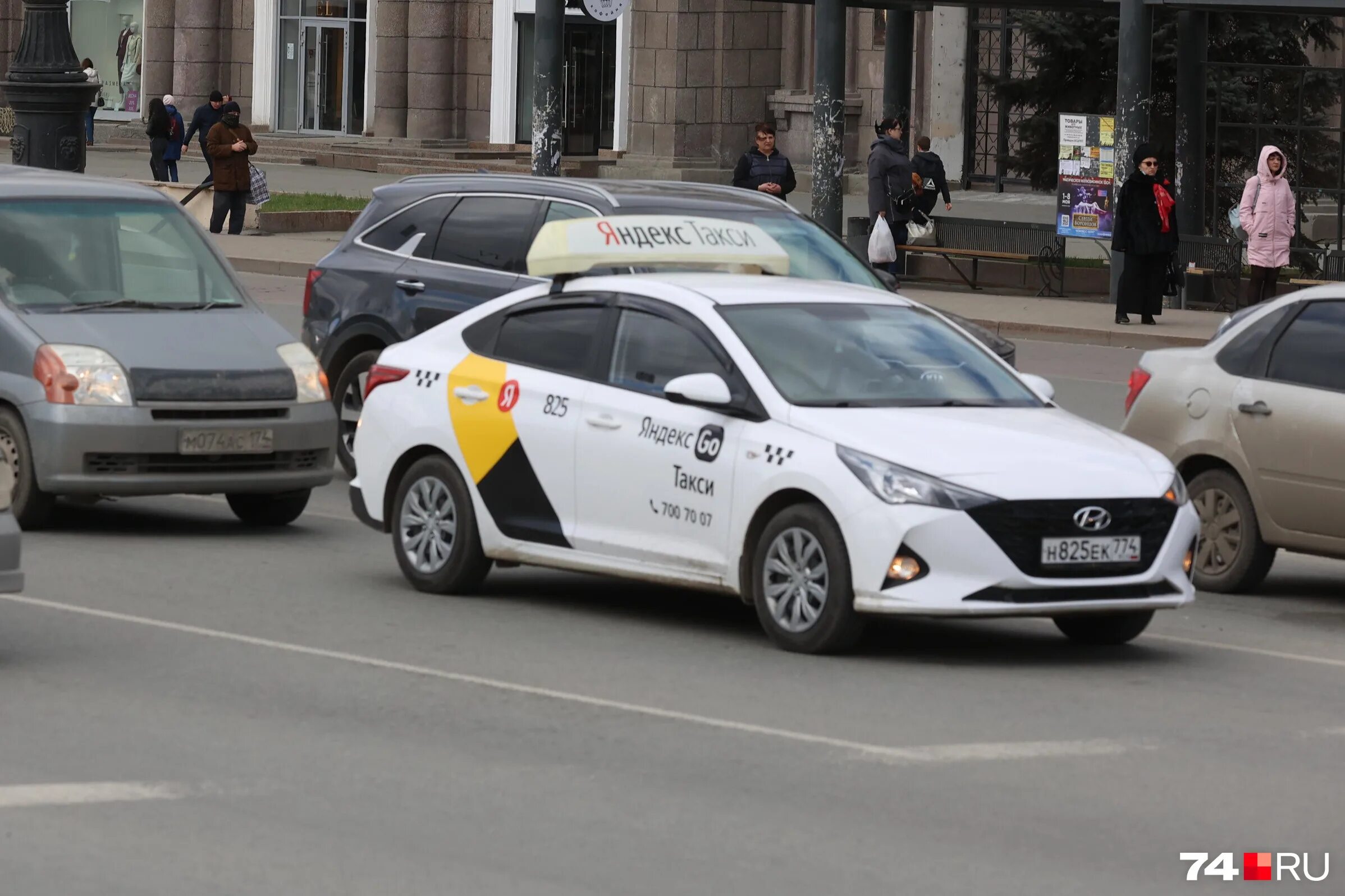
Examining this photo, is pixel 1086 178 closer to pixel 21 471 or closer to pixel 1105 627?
pixel 21 471

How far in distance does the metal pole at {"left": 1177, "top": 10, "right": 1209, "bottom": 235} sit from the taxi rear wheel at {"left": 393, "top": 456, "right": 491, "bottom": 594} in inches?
710

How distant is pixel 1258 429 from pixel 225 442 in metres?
4.92

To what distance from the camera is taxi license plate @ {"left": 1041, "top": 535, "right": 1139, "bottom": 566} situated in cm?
932

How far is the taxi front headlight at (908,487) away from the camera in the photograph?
920 cm

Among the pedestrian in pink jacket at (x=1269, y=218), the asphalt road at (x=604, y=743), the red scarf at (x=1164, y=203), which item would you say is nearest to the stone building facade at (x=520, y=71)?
the red scarf at (x=1164, y=203)

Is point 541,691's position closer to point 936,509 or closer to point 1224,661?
point 936,509

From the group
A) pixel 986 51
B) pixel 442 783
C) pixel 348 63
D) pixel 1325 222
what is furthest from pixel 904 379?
pixel 348 63

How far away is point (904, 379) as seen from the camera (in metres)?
10.2

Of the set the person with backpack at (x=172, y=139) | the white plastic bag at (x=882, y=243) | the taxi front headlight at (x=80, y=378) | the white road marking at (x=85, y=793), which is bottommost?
the white road marking at (x=85, y=793)

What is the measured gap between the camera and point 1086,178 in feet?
93.0

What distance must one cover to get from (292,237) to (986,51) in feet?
50.4

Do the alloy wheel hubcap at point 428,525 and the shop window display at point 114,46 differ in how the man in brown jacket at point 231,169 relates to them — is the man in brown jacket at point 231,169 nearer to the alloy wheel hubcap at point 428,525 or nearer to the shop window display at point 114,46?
the alloy wheel hubcap at point 428,525

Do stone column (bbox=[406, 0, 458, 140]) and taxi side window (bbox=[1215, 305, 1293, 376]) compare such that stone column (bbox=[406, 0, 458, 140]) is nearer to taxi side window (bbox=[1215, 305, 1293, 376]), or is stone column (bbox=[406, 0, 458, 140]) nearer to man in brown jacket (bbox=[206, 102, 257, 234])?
man in brown jacket (bbox=[206, 102, 257, 234])

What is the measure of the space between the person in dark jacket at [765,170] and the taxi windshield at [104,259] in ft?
39.3
